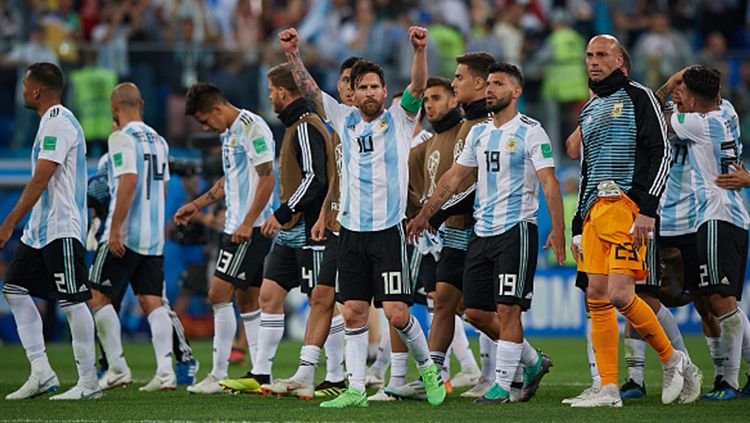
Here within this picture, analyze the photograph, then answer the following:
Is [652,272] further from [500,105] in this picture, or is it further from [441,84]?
[441,84]

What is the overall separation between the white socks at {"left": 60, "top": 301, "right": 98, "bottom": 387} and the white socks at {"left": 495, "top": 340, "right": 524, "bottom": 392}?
10.3 feet

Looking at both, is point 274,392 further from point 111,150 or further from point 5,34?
point 5,34

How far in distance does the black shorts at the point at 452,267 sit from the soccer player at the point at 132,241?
276 cm

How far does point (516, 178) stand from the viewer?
9633 millimetres

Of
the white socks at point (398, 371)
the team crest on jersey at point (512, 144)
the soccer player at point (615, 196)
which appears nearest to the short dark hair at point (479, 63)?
the team crest on jersey at point (512, 144)

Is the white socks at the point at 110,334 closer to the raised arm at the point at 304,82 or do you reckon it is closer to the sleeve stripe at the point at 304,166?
the sleeve stripe at the point at 304,166

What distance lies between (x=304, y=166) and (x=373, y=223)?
1.41m

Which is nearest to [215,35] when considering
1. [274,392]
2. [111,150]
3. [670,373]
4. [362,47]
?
[362,47]

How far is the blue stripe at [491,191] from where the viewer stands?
9.66 meters

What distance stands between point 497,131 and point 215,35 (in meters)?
11.6

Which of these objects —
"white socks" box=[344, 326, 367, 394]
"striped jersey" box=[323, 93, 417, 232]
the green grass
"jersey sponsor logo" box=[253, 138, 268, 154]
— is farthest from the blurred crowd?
"white socks" box=[344, 326, 367, 394]

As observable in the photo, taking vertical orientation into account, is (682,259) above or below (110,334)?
above

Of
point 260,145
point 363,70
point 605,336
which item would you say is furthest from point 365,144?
point 605,336

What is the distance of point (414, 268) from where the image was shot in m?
11.3
